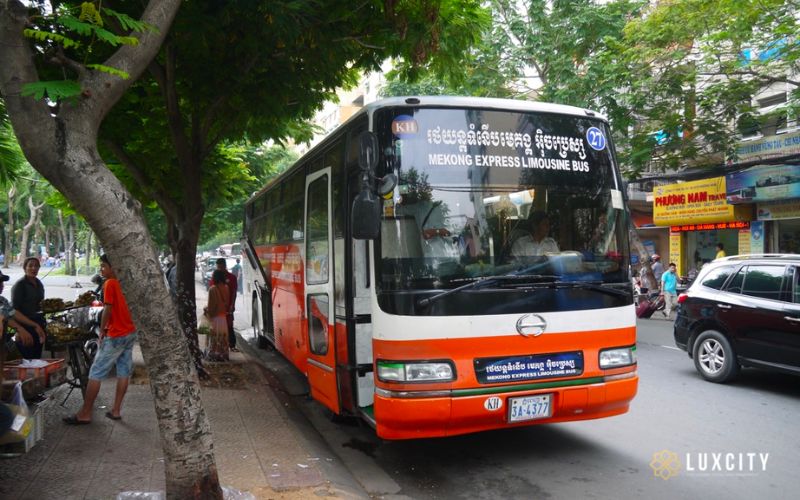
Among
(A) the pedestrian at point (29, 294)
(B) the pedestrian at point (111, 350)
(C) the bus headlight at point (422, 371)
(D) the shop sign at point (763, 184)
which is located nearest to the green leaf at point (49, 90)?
(B) the pedestrian at point (111, 350)

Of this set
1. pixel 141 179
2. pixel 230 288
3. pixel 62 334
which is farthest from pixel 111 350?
pixel 230 288

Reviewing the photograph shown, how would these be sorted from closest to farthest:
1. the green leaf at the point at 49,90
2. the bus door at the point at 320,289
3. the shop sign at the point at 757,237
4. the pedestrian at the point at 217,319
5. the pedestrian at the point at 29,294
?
the green leaf at the point at 49,90 → the bus door at the point at 320,289 → the pedestrian at the point at 29,294 → the pedestrian at the point at 217,319 → the shop sign at the point at 757,237

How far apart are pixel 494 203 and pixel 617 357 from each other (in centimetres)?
173

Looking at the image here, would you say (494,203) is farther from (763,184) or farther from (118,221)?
(763,184)

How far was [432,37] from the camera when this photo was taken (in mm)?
7285

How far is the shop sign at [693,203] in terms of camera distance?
19.7 meters

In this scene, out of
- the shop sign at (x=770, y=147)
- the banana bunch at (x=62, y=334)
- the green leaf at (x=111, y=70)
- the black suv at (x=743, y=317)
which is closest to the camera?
the green leaf at (x=111, y=70)

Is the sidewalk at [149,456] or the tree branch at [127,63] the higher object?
the tree branch at [127,63]

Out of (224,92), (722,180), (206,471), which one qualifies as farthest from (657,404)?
(722,180)

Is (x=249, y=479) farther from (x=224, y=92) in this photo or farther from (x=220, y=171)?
(x=220, y=171)

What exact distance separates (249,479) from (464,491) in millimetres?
1686

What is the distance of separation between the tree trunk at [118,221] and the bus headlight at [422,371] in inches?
56.3

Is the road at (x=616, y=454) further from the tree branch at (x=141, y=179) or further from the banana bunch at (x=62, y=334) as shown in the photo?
the tree branch at (x=141, y=179)

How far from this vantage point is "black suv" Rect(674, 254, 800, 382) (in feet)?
23.5
